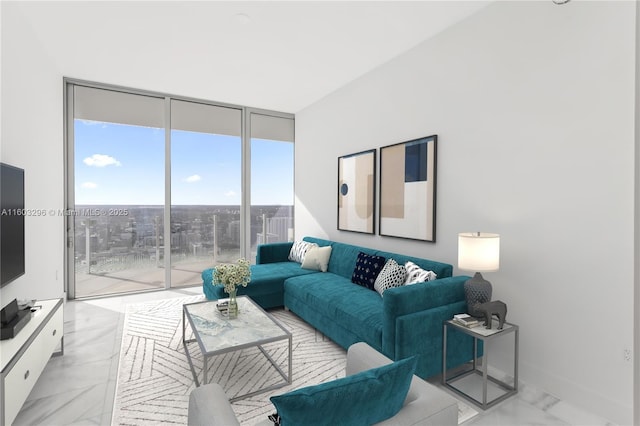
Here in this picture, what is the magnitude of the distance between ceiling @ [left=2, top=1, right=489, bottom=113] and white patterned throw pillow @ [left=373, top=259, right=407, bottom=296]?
215cm

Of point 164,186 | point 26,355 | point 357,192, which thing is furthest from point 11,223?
point 357,192

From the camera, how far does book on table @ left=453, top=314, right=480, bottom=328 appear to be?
228 centimetres

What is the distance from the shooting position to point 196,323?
2.58 meters

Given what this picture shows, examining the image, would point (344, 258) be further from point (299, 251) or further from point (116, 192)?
point (116, 192)

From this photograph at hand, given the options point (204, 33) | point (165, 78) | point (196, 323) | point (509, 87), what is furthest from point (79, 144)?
point (509, 87)

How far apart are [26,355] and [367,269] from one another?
263 cm

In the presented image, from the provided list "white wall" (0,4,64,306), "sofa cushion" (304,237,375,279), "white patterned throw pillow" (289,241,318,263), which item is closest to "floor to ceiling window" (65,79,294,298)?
"white wall" (0,4,64,306)

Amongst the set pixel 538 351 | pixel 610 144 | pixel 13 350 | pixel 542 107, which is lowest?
pixel 538 351

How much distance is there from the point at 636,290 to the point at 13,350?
347cm

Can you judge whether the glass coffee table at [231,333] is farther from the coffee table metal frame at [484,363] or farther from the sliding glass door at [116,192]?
the sliding glass door at [116,192]

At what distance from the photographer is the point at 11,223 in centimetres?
245

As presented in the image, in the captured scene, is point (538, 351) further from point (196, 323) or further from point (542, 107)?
point (196, 323)

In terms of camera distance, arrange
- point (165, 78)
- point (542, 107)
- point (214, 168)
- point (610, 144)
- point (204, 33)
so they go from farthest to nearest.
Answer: point (214, 168) < point (165, 78) < point (204, 33) < point (542, 107) < point (610, 144)

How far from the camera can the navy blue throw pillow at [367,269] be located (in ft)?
10.9
